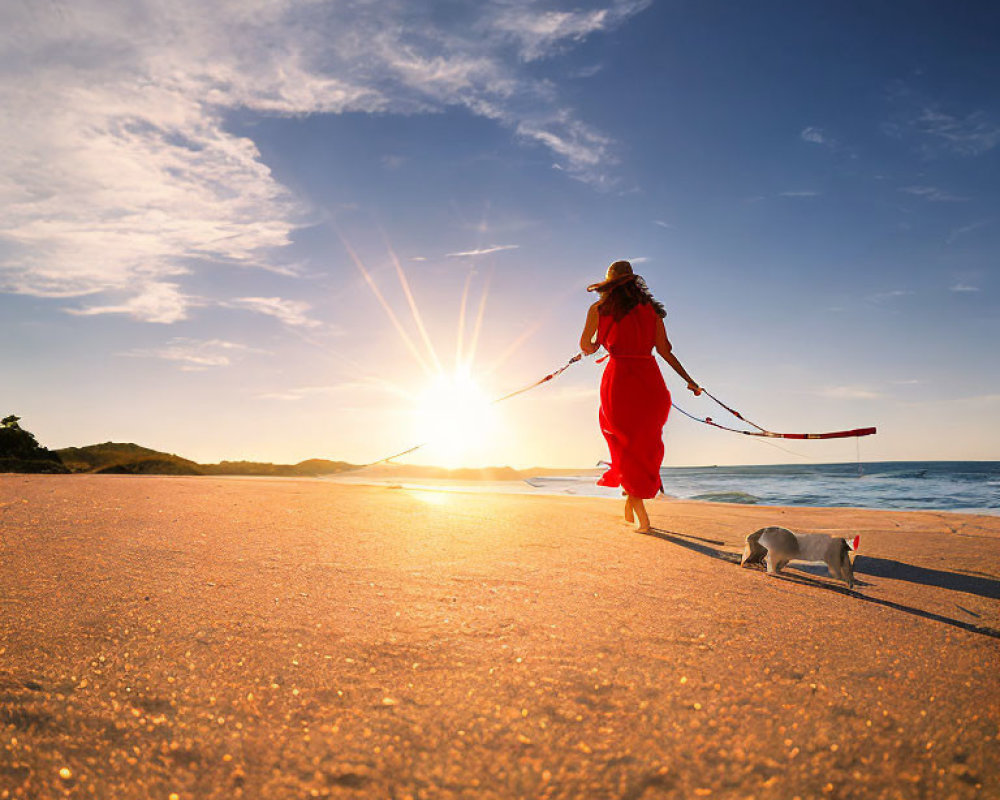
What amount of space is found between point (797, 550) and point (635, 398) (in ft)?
7.27

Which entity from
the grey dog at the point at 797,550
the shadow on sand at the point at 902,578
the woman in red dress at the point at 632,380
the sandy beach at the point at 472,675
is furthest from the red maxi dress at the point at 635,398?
the sandy beach at the point at 472,675

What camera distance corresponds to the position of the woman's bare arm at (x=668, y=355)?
5.87m

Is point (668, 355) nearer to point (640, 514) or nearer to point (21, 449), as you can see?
point (640, 514)

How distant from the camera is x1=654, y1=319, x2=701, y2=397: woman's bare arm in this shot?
5.87 meters

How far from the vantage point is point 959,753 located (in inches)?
59.2

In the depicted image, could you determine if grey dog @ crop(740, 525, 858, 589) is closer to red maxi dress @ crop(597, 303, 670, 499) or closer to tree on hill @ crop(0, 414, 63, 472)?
red maxi dress @ crop(597, 303, 670, 499)

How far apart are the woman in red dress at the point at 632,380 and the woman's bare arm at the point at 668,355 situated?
3.4 inches

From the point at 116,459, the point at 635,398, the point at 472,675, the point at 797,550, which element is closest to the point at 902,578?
the point at 797,550

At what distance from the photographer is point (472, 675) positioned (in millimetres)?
1864

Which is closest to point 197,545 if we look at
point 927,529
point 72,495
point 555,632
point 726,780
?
point 555,632

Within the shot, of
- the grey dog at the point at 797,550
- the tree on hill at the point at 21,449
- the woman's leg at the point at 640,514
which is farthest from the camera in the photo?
the tree on hill at the point at 21,449

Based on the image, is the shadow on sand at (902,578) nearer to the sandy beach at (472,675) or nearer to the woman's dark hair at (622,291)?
the sandy beach at (472,675)

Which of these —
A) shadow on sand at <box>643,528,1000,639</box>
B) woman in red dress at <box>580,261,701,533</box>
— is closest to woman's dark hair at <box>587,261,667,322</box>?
woman in red dress at <box>580,261,701,533</box>

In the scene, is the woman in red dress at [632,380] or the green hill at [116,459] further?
the green hill at [116,459]
